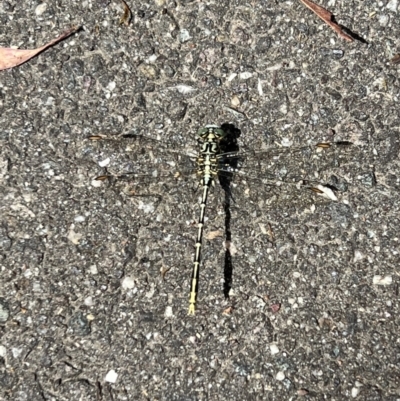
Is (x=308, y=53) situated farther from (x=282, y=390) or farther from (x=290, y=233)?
(x=282, y=390)

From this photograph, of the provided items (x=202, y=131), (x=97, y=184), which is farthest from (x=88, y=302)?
(x=202, y=131)

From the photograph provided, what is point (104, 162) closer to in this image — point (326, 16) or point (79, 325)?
point (79, 325)

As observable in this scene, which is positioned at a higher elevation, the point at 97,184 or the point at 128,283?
the point at 97,184

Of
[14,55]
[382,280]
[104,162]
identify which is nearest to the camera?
[382,280]

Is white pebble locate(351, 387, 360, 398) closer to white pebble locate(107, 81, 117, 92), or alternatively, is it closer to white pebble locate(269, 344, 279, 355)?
white pebble locate(269, 344, 279, 355)

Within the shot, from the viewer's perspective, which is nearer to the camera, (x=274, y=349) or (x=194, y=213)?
(x=274, y=349)

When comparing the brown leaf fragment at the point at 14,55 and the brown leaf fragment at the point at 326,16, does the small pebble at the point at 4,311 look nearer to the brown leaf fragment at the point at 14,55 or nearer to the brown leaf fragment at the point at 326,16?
the brown leaf fragment at the point at 14,55

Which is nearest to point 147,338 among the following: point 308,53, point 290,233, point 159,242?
point 159,242
